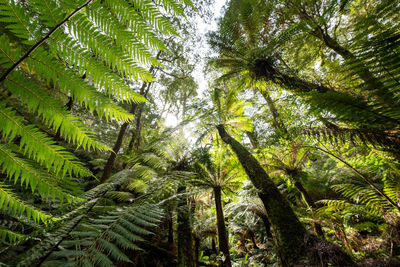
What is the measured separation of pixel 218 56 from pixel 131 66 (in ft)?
13.0

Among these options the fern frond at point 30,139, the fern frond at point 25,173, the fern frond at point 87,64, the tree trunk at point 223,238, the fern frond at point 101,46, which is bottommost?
the tree trunk at point 223,238

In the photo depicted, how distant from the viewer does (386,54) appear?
80cm

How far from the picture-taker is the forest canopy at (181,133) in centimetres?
51

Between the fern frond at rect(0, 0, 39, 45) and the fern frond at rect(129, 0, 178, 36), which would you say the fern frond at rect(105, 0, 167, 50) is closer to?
the fern frond at rect(129, 0, 178, 36)

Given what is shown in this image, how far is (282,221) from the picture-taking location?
2.30 meters

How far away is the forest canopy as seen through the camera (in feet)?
1.66

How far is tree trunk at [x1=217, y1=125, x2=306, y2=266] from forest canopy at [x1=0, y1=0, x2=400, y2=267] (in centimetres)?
2

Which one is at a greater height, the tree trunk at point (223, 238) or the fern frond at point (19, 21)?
the fern frond at point (19, 21)

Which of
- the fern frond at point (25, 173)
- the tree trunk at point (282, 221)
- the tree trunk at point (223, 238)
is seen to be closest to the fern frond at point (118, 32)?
the fern frond at point (25, 173)

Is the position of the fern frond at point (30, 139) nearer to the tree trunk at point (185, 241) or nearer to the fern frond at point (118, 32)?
the fern frond at point (118, 32)

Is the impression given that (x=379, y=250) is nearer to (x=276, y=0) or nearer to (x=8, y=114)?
(x=276, y=0)

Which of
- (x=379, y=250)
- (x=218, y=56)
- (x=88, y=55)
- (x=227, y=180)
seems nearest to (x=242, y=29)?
(x=218, y=56)

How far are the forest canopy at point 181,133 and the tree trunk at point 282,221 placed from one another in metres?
0.02

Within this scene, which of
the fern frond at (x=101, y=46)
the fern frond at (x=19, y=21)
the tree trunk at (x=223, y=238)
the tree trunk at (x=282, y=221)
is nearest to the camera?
the fern frond at (x=19, y=21)
